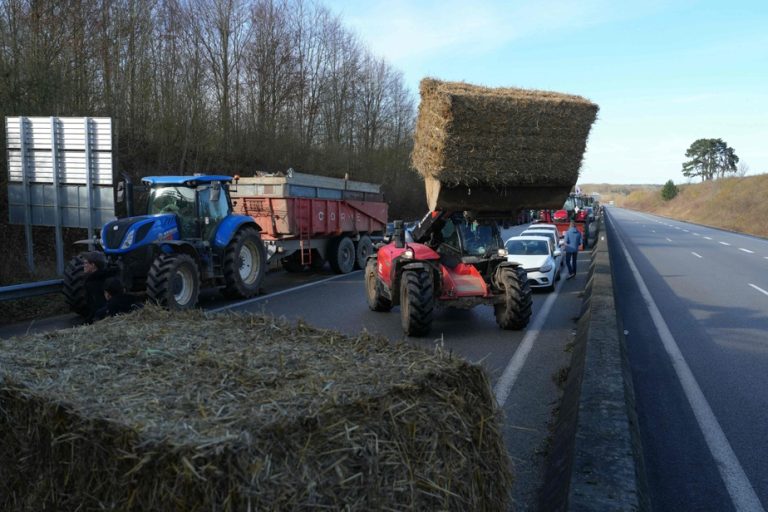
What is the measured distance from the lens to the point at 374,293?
1148 cm

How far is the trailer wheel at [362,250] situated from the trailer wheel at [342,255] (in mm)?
486

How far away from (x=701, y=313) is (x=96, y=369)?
1150cm

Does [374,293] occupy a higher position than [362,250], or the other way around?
[362,250]

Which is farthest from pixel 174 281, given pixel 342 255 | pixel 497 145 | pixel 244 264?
pixel 342 255

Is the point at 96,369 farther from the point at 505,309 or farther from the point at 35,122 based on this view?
the point at 35,122

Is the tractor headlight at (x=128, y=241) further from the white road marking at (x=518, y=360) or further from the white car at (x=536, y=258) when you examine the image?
the white car at (x=536, y=258)

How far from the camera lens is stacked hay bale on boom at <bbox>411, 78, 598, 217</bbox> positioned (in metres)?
8.68

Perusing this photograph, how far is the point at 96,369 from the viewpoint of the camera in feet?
9.26

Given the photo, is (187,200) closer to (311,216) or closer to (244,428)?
(311,216)

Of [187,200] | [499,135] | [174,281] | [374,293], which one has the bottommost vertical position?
[374,293]

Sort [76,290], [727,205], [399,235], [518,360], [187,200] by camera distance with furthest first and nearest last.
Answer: [727,205]
[187,200]
[399,235]
[76,290]
[518,360]

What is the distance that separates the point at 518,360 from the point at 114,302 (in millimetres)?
4903

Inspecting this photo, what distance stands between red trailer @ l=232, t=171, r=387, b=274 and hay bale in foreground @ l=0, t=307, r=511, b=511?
38.8 ft

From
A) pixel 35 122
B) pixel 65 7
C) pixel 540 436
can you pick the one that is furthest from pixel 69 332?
pixel 65 7
